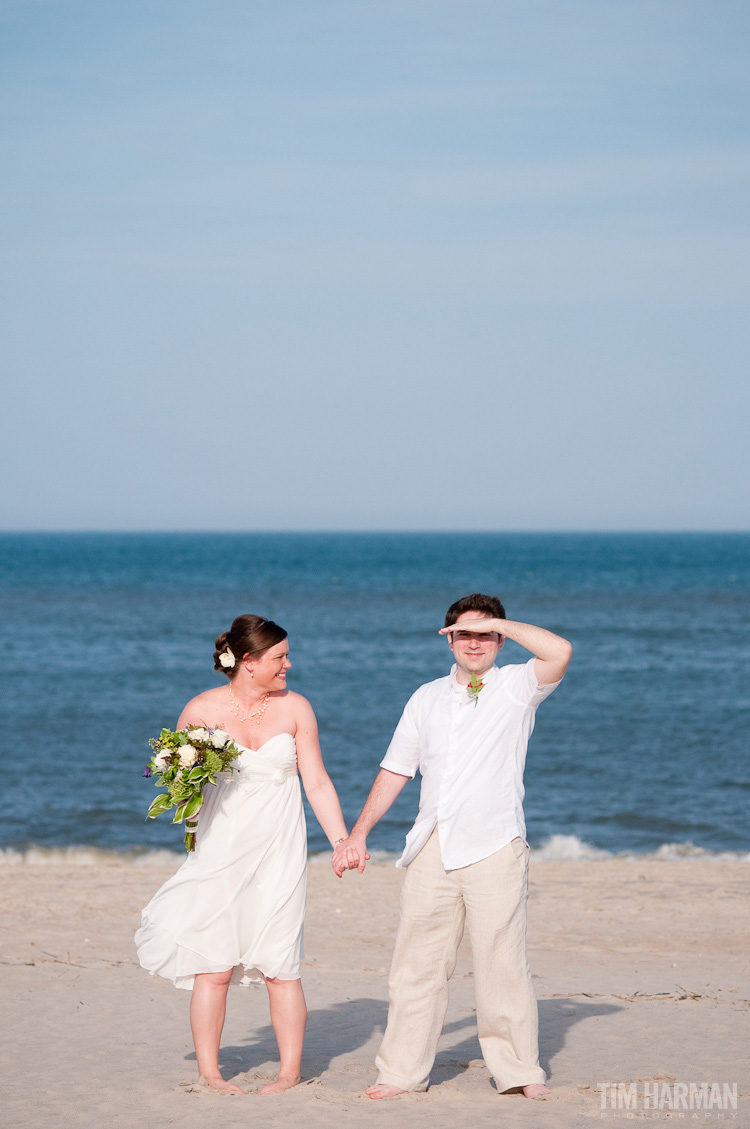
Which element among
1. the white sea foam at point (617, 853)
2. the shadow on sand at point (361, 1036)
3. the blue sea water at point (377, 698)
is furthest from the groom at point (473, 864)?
the blue sea water at point (377, 698)

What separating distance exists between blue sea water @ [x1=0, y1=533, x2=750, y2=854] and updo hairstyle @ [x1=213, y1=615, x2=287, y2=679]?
26.2ft

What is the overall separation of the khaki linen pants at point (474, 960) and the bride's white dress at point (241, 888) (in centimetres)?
52

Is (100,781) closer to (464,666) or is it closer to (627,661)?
(464,666)

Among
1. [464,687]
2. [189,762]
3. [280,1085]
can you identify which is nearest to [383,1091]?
[280,1085]

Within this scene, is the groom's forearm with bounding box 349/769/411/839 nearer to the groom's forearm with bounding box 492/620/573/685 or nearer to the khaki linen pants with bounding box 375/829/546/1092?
the khaki linen pants with bounding box 375/829/546/1092

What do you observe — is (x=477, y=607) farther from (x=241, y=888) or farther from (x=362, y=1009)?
(x=362, y=1009)

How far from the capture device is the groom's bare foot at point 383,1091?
4.94 meters

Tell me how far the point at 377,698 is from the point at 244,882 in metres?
19.7

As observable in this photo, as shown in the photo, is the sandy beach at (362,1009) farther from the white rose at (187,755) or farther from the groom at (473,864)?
the white rose at (187,755)

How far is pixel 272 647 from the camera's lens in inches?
199

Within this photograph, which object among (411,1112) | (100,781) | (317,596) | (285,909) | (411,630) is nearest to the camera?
(411,1112)

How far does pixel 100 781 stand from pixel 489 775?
1232cm

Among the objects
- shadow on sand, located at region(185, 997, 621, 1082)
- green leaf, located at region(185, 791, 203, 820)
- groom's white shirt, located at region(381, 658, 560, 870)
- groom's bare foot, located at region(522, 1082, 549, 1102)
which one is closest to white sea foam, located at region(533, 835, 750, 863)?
shadow on sand, located at region(185, 997, 621, 1082)

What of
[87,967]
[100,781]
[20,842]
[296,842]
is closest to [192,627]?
[100,781]
